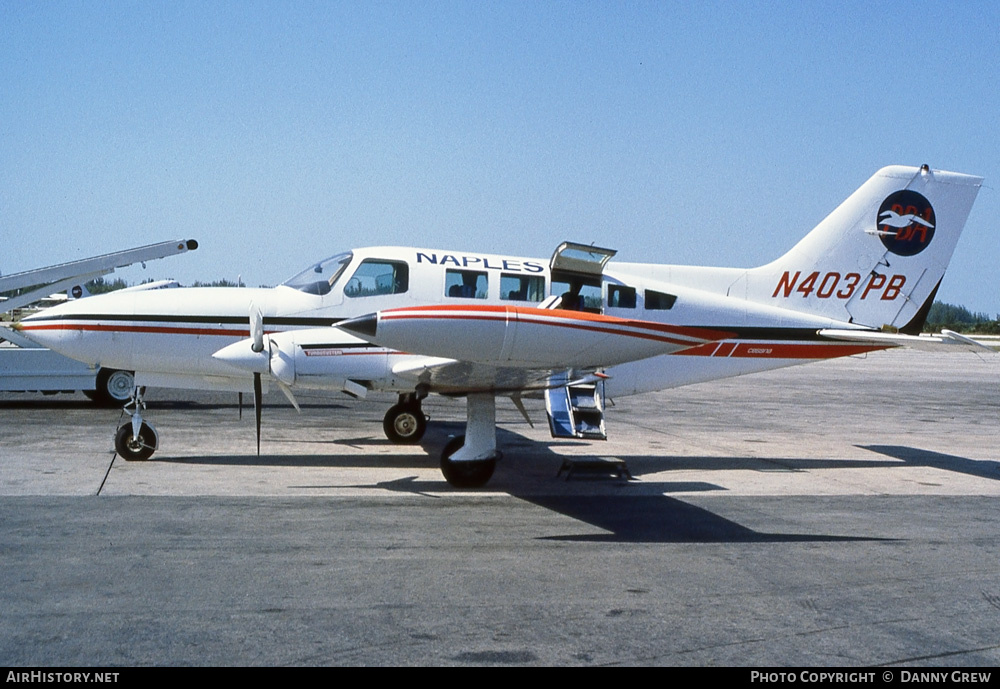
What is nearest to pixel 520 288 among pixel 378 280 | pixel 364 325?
pixel 378 280

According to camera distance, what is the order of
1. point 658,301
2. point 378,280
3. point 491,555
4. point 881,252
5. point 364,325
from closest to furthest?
point 491,555
point 364,325
point 378,280
point 658,301
point 881,252

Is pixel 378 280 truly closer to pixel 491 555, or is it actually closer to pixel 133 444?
pixel 133 444

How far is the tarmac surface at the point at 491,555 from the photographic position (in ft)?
17.5

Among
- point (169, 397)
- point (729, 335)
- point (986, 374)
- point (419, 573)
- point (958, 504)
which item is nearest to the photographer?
point (419, 573)

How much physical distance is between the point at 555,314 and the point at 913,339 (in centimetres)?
612

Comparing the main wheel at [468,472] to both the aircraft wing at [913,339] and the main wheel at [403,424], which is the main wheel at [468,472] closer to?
the main wheel at [403,424]

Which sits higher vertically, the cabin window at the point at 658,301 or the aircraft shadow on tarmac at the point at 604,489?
the cabin window at the point at 658,301

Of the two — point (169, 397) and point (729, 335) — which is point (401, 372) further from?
point (169, 397)

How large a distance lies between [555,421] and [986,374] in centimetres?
3229

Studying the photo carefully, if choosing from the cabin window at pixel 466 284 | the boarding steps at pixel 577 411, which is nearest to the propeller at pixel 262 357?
the cabin window at pixel 466 284

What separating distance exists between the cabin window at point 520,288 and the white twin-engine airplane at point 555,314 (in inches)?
0.7

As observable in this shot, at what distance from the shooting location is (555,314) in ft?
25.9

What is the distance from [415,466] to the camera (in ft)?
39.7

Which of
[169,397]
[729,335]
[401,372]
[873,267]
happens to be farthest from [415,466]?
[169,397]
